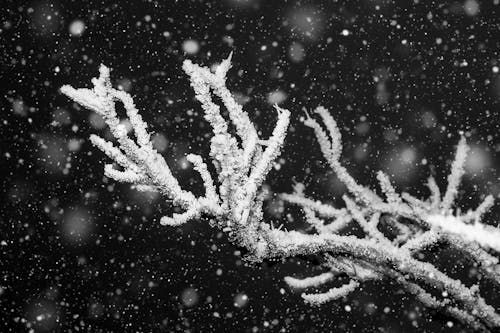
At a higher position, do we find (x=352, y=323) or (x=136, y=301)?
(x=352, y=323)

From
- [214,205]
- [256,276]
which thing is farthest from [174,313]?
[214,205]

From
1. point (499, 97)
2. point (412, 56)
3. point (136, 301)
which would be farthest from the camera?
point (136, 301)

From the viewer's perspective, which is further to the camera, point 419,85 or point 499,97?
point 419,85

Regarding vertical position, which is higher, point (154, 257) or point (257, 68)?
point (257, 68)

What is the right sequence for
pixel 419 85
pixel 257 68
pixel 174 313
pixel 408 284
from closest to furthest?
pixel 408 284 → pixel 419 85 → pixel 257 68 → pixel 174 313

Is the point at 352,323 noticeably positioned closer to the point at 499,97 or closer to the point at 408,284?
the point at 499,97

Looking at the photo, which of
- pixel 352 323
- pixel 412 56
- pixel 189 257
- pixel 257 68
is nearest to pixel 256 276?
pixel 189 257

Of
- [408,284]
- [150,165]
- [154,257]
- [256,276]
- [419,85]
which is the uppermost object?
[419,85]

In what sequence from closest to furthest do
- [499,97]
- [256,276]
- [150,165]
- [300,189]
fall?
[150,165]
[300,189]
[499,97]
[256,276]

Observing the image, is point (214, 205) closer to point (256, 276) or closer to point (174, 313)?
point (256, 276)
